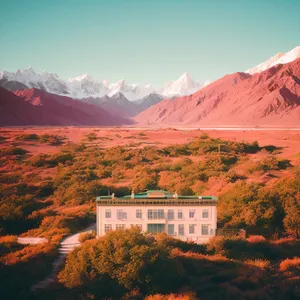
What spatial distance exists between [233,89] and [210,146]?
9466 cm

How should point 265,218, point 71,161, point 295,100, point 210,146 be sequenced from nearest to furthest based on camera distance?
point 265,218 → point 71,161 → point 210,146 → point 295,100

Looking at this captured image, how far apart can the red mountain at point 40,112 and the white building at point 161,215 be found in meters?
94.7

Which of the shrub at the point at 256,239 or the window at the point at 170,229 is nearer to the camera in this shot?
the window at the point at 170,229

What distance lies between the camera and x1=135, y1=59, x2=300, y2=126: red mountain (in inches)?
4176

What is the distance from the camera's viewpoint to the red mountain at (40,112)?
111 m

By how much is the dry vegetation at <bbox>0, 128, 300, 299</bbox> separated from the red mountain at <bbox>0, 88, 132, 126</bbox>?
3001 inches

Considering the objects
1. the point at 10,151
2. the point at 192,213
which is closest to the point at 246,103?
the point at 10,151

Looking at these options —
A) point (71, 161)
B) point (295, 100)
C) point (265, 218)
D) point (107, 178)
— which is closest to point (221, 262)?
point (265, 218)

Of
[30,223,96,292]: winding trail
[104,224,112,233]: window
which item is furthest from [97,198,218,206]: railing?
[30,223,96,292]: winding trail

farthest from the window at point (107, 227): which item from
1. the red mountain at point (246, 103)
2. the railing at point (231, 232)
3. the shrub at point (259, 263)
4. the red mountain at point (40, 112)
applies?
the red mountain at point (40, 112)

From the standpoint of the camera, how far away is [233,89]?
5310 inches

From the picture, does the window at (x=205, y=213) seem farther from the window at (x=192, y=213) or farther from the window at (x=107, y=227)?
the window at (x=107, y=227)

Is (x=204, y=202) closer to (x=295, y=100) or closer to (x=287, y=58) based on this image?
(x=295, y=100)

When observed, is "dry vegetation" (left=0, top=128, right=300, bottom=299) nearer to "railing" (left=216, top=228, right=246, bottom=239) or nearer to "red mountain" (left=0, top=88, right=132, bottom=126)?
"railing" (left=216, top=228, right=246, bottom=239)
